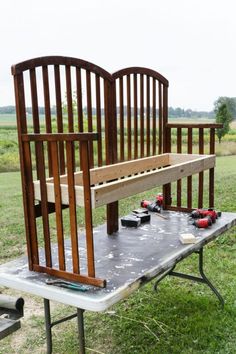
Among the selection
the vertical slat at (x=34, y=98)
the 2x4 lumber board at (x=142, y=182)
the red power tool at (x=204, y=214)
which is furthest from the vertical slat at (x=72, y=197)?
the red power tool at (x=204, y=214)

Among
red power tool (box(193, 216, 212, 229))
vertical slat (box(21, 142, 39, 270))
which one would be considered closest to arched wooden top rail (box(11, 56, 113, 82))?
vertical slat (box(21, 142, 39, 270))

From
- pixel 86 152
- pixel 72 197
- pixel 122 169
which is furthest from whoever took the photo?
pixel 122 169

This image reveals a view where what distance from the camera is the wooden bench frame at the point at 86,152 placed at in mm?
1958

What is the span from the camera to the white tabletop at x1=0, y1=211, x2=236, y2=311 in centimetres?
190

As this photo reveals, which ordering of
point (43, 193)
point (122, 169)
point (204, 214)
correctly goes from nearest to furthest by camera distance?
point (43, 193), point (122, 169), point (204, 214)

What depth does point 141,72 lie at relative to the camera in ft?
9.91

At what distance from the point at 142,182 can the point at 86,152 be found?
0.57 metres

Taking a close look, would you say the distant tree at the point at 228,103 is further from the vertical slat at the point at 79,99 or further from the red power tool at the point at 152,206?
the vertical slat at the point at 79,99

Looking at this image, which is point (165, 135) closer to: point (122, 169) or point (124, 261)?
point (122, 169)

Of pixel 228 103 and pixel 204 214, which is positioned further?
pixel 228 103

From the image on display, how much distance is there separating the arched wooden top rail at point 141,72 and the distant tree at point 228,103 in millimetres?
30650

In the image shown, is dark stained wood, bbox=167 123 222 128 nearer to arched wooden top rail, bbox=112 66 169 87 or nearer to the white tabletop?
arched wooden top rail, bbox=112 66 169 87

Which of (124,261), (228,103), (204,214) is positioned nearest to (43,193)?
(124,261)

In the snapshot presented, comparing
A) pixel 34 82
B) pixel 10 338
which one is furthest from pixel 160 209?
pixel 34 82
